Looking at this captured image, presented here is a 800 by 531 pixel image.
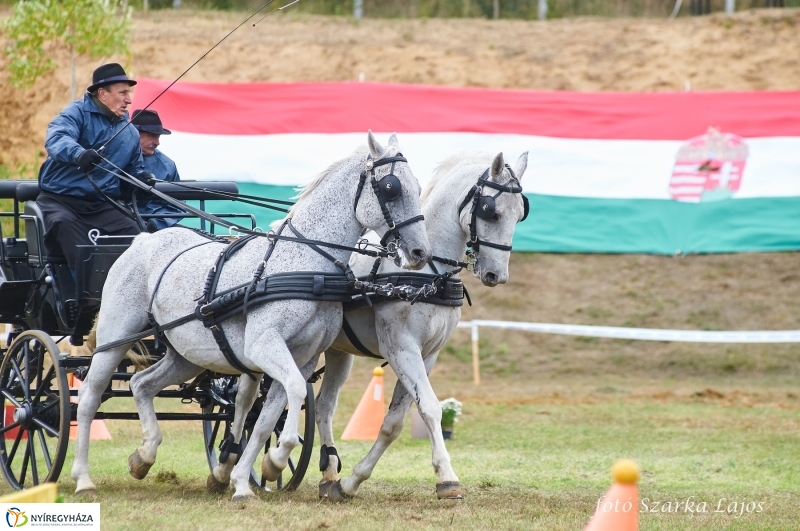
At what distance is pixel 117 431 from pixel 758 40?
1615cm

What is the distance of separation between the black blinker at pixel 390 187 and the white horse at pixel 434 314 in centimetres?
66

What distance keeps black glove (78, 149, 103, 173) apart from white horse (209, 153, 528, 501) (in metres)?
1.76

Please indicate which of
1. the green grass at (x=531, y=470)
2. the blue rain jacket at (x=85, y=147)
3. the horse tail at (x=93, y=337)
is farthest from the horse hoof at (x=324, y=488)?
the blue rain jacket at (x=85, y=147)

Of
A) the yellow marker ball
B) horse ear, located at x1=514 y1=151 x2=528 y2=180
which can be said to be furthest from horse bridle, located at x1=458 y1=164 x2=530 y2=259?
the yellow marker ball

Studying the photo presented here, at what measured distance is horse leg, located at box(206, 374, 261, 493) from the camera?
697cm

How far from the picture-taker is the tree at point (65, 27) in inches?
625

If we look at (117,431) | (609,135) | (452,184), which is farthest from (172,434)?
(609,135)

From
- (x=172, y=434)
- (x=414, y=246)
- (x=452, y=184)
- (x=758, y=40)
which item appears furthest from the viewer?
(x=758, y=40)

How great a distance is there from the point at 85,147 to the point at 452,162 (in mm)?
2485

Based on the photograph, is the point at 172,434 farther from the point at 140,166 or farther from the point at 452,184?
the point at 452,184

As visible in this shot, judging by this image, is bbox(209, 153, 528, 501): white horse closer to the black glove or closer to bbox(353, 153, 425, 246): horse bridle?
bbox(353, 153, 425, 246): horse bridle

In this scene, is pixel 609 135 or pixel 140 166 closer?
pixel 140 166

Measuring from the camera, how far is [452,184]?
6875 mm

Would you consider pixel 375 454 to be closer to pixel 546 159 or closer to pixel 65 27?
pixel 546 159
